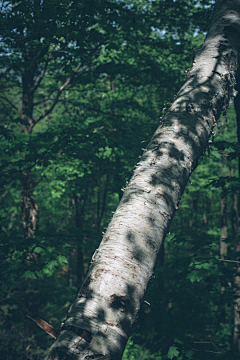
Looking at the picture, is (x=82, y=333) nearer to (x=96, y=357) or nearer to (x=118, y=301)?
(x=96, y=357)

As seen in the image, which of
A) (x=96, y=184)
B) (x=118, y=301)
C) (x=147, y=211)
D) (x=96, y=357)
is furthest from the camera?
(x=96, y=184)

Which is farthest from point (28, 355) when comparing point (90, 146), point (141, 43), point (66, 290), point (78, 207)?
point (141, 43)

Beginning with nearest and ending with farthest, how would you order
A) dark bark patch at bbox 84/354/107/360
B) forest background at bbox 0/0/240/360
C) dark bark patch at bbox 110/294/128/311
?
dark bark patch at bbox 84/354/107/360 → dark bark patch at bbox 110/294/128/311 → forest background at bbox 0/0/240/360

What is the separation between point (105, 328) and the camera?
1126mm

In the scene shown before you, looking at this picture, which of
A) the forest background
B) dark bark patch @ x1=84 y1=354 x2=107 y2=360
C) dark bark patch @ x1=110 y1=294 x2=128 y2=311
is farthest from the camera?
the forest background

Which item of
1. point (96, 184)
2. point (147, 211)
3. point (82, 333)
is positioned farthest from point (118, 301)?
point (96, 184)

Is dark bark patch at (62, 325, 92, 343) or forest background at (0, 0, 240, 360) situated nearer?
dark bark patch at (62, 325, 92, 343)

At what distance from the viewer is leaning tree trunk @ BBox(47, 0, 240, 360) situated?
1.13 metres

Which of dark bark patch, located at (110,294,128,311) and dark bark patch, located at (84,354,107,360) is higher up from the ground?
dark bark patch, located at (110,294,128,311)

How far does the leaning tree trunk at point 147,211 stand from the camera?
3.70ft

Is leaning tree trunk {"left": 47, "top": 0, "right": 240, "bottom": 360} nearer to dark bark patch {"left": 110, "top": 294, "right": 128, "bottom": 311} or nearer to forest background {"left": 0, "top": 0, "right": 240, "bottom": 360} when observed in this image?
dark bark patch {"left": 110, "top": 294, "right": 128, "bottom": 311}

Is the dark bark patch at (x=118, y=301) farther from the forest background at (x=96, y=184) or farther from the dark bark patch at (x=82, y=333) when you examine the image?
the forest background at (x=96, y=184)

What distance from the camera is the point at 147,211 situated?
4.96ft

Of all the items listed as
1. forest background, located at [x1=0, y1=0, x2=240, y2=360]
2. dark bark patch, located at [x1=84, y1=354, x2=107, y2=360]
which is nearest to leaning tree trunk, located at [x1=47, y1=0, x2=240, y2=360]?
dark bark patch, located at [x1=84, y1=354, x2=107, y2=360]
